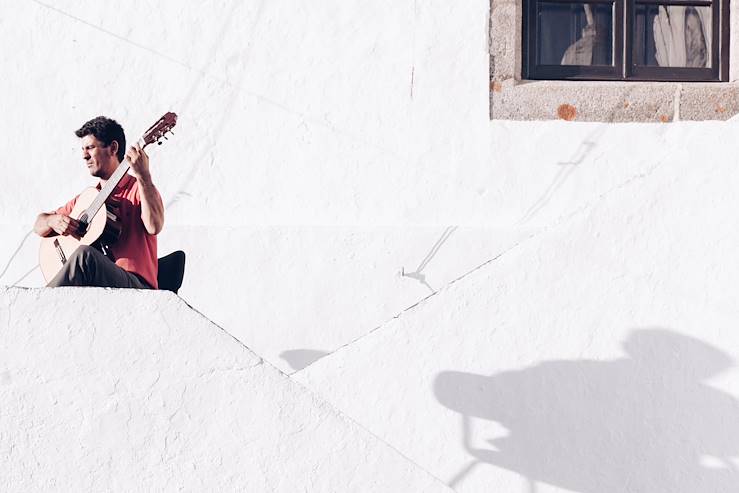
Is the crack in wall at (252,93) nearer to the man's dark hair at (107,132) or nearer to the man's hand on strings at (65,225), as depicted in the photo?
the man's dark hair at (107,132)

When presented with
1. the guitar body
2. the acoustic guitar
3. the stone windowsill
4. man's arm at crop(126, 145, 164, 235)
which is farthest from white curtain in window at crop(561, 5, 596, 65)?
the guitar body

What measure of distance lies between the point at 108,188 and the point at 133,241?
9.2 inches

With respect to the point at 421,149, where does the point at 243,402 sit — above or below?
below

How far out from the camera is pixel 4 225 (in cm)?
608

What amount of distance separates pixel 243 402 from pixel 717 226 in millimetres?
1947

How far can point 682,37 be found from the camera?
6.55m

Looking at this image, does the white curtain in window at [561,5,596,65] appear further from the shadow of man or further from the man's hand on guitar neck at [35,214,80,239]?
the man's hand on guitar neck at [35,214,80,239]

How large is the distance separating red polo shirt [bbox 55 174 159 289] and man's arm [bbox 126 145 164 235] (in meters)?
0.06

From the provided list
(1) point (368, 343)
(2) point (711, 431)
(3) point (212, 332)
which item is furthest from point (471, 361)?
(3) point (212, 332)

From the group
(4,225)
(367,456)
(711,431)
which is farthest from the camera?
(4,225)

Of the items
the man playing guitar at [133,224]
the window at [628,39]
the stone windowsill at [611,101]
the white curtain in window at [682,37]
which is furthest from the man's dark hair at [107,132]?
the white curtain in window at [682,37]

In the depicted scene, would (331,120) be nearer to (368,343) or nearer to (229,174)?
(229,174)

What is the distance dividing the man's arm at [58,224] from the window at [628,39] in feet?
8.30

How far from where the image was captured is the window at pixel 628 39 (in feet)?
21.1
